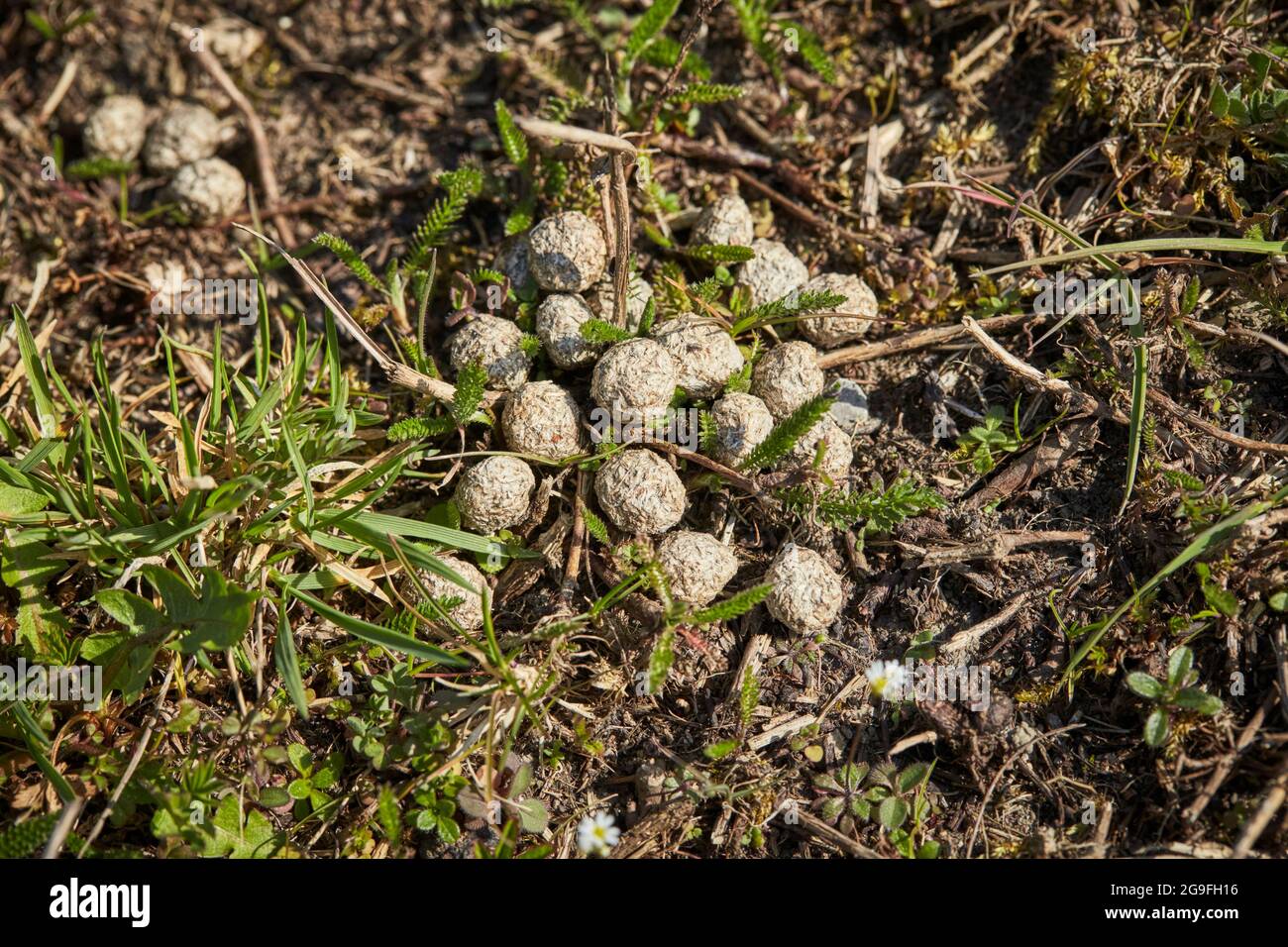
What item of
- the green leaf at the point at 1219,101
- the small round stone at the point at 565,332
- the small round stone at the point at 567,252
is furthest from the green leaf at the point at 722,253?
the green leaf at the point at 1219,101

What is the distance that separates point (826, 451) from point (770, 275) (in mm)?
689

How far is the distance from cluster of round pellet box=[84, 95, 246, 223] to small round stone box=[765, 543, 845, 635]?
2.69 meters

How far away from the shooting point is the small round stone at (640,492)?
265cm

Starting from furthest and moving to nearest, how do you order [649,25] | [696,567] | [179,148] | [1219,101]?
[179,148] < [649,25] < [1219,101] < [696,567]

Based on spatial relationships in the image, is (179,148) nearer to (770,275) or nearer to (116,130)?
(116,130)

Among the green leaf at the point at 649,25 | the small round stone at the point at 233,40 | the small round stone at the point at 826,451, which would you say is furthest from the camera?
the small round stone at the point at 233,40

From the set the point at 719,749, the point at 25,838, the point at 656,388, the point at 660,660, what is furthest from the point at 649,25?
the point at 25,838

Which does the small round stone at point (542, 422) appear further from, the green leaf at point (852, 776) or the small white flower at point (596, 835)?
the green leaf at point (852, 776)

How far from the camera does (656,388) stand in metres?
2.66

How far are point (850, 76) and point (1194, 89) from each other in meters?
1.22

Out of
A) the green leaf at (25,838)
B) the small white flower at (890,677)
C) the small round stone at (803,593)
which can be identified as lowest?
the green leaf at (25,838)

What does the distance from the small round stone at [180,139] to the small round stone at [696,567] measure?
2.63 metres

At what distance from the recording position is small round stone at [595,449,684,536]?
8.69 feet
